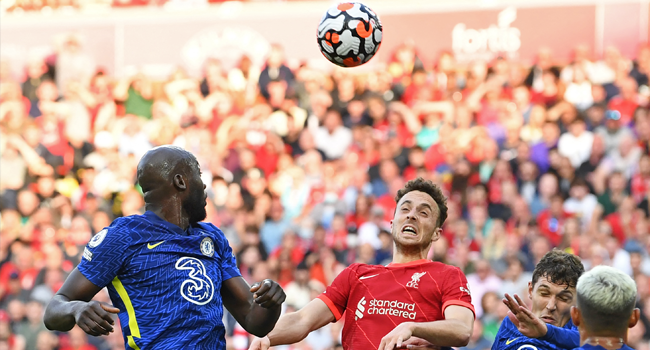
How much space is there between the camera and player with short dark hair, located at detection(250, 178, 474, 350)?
514cm

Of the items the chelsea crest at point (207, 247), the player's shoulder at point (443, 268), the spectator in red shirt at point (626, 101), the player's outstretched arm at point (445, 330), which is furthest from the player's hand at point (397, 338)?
the spectator in red shirt at point (626, 101)

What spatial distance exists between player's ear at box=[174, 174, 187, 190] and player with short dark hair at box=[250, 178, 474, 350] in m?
1.01

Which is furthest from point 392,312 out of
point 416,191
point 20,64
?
point 20,64

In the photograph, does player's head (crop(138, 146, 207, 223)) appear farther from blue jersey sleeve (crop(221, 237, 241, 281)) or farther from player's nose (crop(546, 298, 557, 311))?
player's nose (crop(546, 298, 557, 311))

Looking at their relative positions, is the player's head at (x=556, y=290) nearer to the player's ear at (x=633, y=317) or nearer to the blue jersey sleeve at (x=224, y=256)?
the player's ear at (x=633, y=317)

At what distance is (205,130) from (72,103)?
2.61m

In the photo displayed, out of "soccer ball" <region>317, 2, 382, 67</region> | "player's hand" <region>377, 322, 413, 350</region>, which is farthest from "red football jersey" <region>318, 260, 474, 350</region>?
"soccer ball" <region>317, 2, 382, 67</region>

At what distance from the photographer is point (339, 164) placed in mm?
13391

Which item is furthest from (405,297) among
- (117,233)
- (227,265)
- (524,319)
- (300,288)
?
(300,288)

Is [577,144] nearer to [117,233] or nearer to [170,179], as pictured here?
[170,179]

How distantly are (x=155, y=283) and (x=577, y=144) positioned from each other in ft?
30.1

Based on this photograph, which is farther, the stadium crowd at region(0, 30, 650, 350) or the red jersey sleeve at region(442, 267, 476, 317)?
the stadium crowd at region(0, 30, 650, 350)

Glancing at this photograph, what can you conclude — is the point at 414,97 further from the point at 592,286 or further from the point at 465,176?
the point at 592,286

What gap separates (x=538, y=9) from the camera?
15.3m
